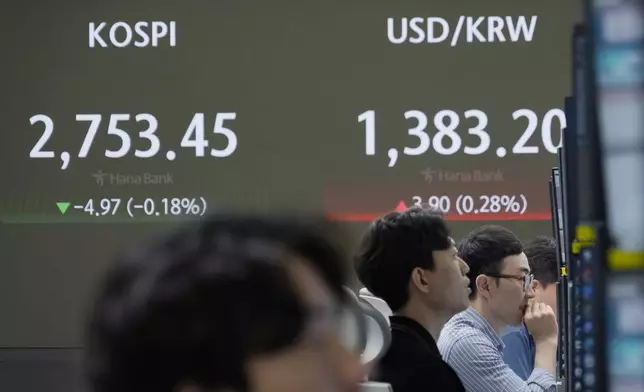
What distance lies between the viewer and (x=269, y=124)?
5.69 m

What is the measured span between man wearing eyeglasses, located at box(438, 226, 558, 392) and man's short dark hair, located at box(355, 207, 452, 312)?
1.15ft

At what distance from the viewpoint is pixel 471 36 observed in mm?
5715

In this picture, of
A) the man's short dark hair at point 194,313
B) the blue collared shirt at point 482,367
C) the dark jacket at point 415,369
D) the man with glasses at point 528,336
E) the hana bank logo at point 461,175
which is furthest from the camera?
the hana bank logo at point 461,175

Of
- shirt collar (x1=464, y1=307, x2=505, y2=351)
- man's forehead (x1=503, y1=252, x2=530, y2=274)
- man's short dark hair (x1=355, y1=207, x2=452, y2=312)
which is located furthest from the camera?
man's forehead (x1=503, y1=252, x2=530, y2=274)

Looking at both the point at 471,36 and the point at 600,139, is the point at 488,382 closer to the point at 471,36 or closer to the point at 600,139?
the point at 600,139

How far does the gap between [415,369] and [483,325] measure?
718 mm

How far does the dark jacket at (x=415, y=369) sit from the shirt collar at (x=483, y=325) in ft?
1.90

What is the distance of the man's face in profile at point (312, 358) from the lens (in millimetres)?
688

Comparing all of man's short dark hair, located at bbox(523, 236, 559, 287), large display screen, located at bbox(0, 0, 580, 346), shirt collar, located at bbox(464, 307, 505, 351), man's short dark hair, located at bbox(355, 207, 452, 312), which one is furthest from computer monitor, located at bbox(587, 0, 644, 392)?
large display screen, located at bbox(0, 0, 580, 346)

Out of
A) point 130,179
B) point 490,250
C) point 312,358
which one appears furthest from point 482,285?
point 130,179

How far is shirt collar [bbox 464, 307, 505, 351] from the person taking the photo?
254 cm

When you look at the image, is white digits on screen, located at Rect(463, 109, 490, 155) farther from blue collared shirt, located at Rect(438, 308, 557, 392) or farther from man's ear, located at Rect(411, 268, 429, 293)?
man's ear, located at Rect(411, 268, 429, 293)

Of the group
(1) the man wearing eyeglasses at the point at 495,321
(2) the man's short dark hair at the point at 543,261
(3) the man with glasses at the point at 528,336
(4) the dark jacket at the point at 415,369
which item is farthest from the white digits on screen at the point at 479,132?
(4) the dark jacket at the point at 415,369

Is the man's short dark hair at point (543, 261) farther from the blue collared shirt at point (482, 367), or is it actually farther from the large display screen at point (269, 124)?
the large display screen at point (269, 124)
